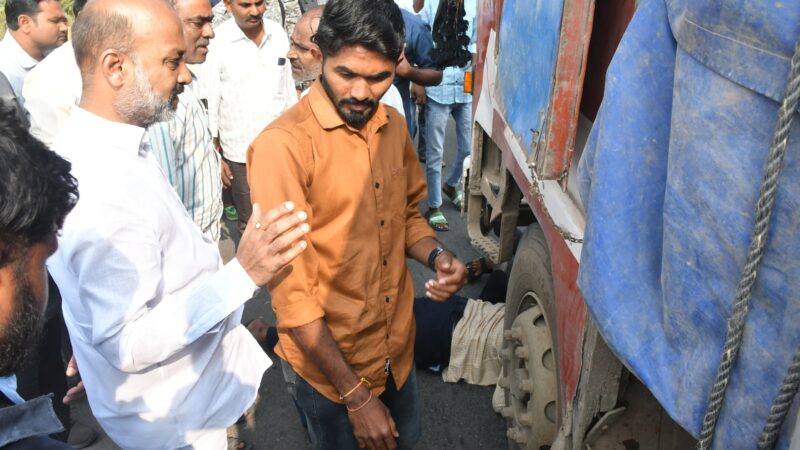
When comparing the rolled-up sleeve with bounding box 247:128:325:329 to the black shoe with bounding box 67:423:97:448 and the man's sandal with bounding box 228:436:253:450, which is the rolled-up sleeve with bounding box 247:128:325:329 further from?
the black shoe with bounding box 67:423:97:448

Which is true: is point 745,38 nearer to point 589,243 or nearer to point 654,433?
point 589,243

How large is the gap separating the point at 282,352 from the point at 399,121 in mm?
837

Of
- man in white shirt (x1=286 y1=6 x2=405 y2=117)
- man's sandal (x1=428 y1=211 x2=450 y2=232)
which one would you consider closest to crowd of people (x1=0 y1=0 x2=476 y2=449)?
man in white shirt (x1=286 y1=6 x2=405 y2=117)

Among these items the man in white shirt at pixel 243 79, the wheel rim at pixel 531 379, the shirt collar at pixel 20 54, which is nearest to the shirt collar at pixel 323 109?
the wheel rim at pixel 531 379

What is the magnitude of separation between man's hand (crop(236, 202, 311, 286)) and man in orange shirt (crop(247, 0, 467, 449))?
20 cm

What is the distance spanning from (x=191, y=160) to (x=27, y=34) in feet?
5.56

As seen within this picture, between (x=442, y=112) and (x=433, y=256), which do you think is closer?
(x=433, y=256)

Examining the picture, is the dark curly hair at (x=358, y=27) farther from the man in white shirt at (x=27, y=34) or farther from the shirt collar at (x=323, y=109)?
the man in white shirt at (x=27, y=34)

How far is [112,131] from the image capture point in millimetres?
1679

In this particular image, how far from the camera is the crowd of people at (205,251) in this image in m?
1.13

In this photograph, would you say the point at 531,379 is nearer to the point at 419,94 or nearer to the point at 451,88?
the point at 451,88

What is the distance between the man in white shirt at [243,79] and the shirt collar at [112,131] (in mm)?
2386

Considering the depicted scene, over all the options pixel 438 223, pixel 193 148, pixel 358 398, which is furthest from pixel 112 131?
pixel 438 223

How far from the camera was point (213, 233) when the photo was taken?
318 cm
